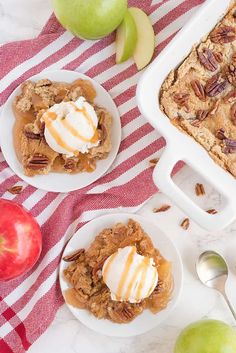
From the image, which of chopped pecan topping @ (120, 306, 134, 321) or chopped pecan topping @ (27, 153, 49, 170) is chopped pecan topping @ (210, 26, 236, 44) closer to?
chopped pecan topping @ (27, 153, 49, 170)

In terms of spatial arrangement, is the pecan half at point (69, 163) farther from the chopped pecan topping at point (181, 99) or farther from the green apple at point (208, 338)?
the green apple at point (208, 338)

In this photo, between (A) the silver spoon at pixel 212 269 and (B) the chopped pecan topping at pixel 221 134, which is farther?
(A) the silver spoon at pixel 212 269

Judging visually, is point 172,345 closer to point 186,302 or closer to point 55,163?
point 186,302

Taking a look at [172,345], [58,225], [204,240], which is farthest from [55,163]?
[172,345]

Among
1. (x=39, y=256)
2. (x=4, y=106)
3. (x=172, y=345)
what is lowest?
(x=172, y=345)

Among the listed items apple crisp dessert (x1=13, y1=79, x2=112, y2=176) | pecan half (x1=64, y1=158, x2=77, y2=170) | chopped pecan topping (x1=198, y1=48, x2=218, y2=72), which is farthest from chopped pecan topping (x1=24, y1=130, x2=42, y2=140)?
chopped pecan topping (x1=198, y1=48, x2=218, y2=72)

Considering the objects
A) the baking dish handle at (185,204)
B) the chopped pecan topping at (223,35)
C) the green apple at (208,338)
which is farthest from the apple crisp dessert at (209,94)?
the green apple at (208,338)

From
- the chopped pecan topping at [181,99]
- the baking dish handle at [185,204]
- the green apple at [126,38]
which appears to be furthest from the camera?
the green apple at [126,38]
